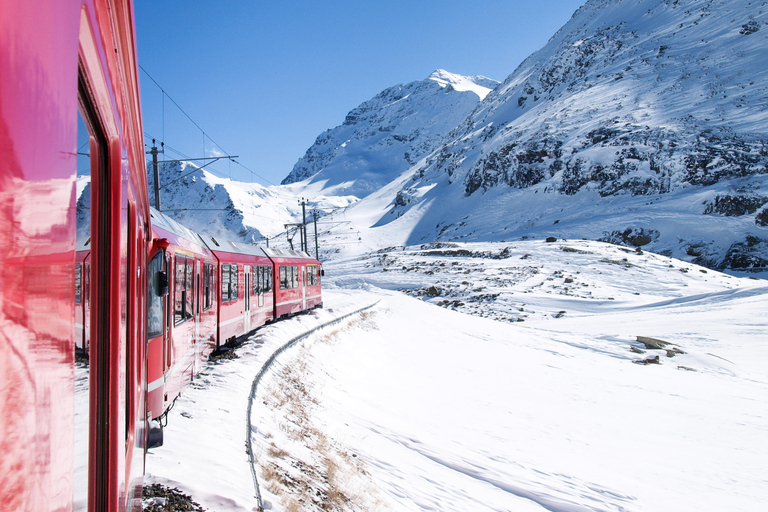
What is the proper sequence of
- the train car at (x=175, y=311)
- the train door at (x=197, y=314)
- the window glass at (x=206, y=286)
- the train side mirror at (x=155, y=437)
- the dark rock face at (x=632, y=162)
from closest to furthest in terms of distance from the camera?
the train side mirror at (x=155, y=437)
the train car at (x=175, y=311)
the train door at (x=197, y=314)
the window glass at (x=206, y=286)
the dark rock face at (x=632, y=162)

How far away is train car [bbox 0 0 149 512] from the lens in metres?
0.70

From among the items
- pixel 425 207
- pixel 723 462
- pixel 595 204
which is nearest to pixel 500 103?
pixel 425 207

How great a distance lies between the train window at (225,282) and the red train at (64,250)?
7.42m

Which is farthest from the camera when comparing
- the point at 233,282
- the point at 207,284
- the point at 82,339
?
the point at 233,282

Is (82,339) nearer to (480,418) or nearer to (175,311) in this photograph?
(175,311)

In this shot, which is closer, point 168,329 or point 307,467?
point 307,467

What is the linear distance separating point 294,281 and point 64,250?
16.2 metres

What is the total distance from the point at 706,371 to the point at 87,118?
69.9ft

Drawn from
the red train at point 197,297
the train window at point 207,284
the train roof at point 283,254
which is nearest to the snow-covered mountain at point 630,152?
the train roof at point 283,254

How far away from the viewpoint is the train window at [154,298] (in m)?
4.88

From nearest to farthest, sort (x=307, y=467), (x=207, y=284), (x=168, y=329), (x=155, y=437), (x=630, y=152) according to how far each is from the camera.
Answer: (x=155, y=437), (x=307, y=467), (x=168, y=329), (x=207, y=284), (x=630, y=152)

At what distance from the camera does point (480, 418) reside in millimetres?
11008

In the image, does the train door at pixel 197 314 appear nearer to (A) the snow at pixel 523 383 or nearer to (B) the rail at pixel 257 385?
(A) the snow at pixel 523 383

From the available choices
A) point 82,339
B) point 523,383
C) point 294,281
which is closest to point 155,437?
point 82,339
